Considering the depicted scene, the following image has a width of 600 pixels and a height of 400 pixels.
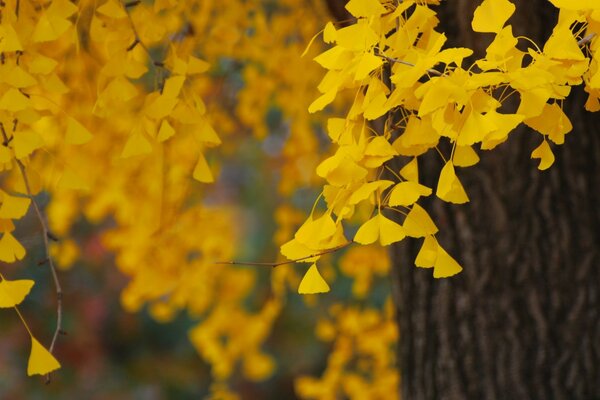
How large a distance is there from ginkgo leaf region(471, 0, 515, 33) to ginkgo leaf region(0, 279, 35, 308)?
0.62 meters

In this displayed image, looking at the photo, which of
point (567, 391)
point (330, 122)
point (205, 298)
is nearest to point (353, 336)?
point (205, 298)

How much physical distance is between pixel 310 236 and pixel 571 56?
0.32 metres

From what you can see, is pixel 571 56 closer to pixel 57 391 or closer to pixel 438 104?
pixel 438 104

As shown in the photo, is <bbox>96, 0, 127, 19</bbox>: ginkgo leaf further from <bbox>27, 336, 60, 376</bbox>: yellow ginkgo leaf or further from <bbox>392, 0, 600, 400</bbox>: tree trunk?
<bbox>392, 0, 600, 400</bbox>: tree trunk

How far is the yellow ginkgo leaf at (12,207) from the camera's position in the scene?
1240 millimetres

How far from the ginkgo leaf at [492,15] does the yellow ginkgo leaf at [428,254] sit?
24cm

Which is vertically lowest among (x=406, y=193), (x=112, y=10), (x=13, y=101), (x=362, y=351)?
(x=362, y=351)

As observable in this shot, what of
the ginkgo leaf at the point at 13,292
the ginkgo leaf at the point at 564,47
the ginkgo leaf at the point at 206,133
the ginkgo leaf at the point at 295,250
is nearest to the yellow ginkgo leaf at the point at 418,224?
the ginkgo leaf at the point at 295,250

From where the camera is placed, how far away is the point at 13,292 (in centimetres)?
120

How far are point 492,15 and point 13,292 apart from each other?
66 centimetres

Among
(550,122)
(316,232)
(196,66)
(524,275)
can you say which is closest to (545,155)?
(550,122)

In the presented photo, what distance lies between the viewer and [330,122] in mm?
1092

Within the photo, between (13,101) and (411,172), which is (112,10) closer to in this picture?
(13,101)

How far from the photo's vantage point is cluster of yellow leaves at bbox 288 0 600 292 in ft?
3.00
